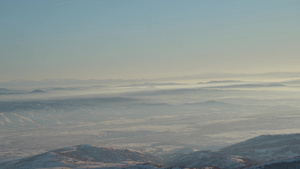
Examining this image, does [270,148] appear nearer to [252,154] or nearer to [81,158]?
[252,154]

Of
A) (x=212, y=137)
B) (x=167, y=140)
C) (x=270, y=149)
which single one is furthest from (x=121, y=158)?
(x=212, y=137)

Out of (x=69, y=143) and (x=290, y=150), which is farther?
(x=69, y=143)

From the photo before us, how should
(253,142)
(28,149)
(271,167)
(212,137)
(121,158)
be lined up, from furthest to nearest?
(212,137) → (28,149) → (253,142) → (121,158) → (271,167)

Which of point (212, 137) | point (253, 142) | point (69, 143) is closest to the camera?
point (253, 142)

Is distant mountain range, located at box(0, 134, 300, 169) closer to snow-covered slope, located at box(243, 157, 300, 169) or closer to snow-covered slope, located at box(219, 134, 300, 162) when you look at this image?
snow-covered slope, located at box(219, 134, 300, 162)

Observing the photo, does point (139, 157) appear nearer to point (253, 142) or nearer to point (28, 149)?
point (253, 142)

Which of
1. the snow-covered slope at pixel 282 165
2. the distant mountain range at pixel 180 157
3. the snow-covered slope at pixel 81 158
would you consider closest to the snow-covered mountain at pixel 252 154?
the distant mountain range at pixel 180 157

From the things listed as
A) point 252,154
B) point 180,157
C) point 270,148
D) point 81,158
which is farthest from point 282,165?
point 81,158

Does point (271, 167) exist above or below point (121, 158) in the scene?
above
